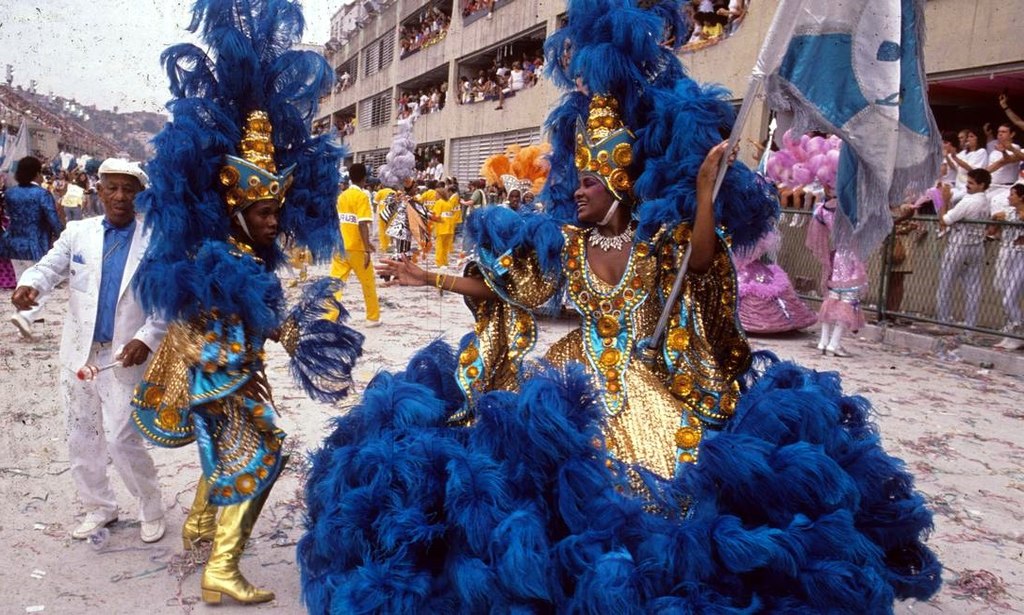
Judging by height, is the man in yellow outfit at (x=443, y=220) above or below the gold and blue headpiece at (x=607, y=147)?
below

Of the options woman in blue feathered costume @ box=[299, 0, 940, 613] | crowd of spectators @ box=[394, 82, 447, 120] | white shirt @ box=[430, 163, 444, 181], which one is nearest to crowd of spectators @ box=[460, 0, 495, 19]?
crowd of spectators @ box=[394, 82, 447, 120]

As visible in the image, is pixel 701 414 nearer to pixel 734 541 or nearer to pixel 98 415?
pixel 734 541

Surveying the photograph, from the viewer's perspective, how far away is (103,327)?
3.73 m

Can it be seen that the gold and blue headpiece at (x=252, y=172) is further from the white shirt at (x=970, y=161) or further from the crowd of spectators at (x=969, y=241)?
the white shirt at (x=970, y=161)

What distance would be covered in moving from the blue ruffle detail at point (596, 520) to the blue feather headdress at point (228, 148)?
1000 mm

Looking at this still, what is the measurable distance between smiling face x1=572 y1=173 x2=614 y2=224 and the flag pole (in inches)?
14.2

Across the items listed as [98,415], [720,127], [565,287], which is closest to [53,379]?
[98,415]

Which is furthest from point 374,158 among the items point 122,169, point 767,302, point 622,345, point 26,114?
point 622,345

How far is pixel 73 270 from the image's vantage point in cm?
374

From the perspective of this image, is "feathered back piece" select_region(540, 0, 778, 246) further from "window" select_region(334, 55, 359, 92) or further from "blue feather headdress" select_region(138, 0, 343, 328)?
"window" select_region(334, 55, 359, 92)

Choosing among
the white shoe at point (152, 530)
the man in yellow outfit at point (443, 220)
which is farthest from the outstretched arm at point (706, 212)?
the man in yellow outfit at point (443, 220)

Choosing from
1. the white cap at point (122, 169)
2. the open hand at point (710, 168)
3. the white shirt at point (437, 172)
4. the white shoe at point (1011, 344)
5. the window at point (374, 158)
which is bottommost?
the white shoe at point (1011, 344)

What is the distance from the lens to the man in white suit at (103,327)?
3.66 metres

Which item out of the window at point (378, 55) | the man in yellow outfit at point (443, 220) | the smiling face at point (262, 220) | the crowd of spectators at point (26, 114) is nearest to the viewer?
the smiling face at point (262, 220)
